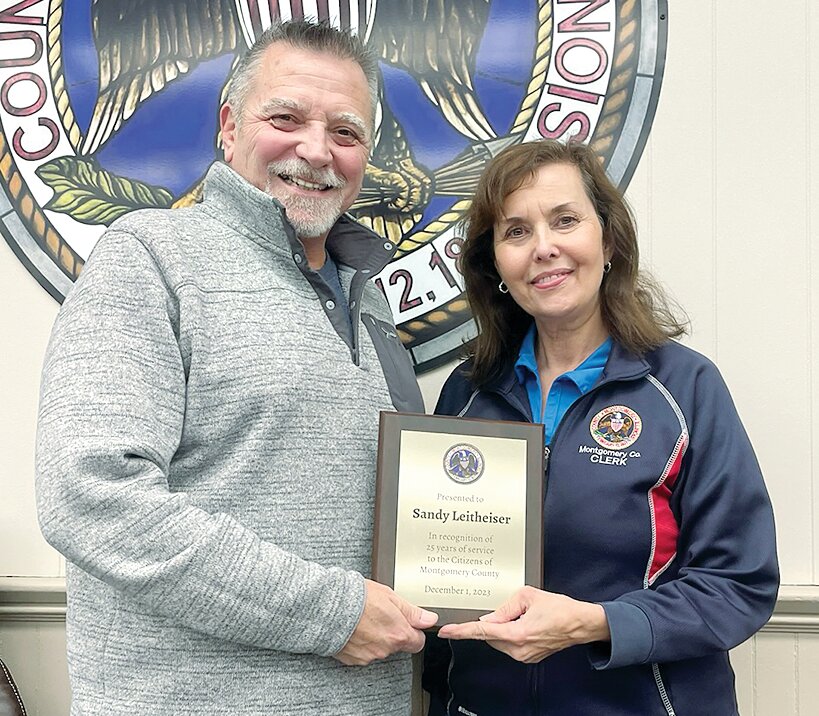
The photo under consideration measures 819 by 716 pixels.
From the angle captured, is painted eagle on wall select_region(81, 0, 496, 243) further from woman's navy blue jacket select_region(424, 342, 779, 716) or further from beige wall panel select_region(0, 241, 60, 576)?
woman's navy blue jacket select_region(424, 342, 779, 716)

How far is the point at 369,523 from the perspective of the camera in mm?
1370

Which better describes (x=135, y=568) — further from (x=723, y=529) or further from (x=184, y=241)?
(x=723, y=529)

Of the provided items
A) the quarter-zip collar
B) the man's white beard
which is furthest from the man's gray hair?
the quarter-zip collar

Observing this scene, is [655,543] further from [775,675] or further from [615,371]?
[775,675]

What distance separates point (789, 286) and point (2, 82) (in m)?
1.66

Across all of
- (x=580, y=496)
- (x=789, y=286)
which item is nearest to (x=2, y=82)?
(x=580, y=496)

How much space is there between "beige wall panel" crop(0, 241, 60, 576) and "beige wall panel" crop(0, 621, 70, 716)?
0.46 ft

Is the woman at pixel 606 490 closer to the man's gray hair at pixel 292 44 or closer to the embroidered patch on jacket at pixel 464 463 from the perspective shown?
the embroidered patch on jacket at pixel 464 463

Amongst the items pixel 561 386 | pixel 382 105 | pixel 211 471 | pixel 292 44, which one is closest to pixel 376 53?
pixel 382 105

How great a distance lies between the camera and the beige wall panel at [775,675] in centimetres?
181

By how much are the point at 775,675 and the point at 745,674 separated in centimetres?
6

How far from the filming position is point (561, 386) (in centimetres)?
157

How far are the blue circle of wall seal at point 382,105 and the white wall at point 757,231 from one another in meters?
0.09

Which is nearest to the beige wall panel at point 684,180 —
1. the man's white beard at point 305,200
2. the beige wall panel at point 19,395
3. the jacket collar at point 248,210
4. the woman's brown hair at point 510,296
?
the woman's brown hair at point 510,296
